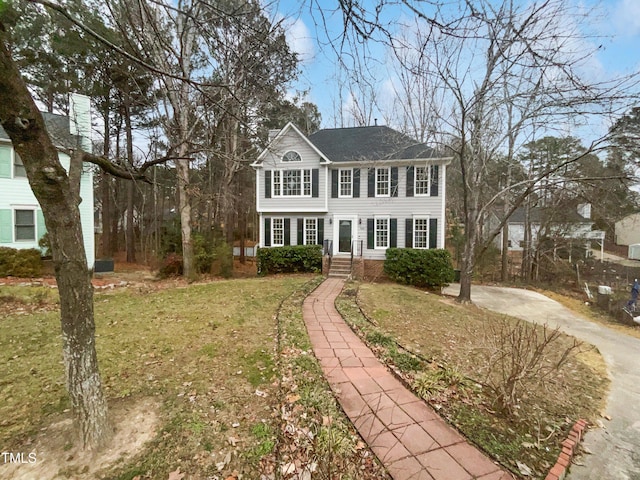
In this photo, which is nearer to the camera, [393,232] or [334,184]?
[393,232]

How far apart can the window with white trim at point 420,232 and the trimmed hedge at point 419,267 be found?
0.87 m

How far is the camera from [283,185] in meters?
15.2

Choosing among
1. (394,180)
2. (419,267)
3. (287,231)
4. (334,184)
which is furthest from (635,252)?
(287,231)

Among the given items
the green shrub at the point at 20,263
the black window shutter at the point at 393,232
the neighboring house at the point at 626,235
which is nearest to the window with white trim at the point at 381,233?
the black window shutter at the point at 393,232

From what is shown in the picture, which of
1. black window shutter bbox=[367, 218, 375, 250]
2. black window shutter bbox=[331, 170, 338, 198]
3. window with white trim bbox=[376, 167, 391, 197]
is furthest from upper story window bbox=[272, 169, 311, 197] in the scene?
window with white trim bbox=[376, 167, 391, 197]

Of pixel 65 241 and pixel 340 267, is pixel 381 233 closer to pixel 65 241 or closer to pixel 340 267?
pixel 340 267

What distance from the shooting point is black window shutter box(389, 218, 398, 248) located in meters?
14.4

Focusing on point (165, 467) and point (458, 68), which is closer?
point (165, 467)

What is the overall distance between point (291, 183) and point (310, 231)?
2.62m

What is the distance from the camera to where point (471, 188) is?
10828mm

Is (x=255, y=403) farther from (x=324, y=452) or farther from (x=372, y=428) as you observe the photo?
(x=372, y=428)

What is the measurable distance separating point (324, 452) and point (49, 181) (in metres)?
3.02

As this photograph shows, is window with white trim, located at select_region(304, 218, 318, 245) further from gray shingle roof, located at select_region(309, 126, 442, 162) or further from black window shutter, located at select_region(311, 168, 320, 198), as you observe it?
gray shingle roof, located at select_region(309, 126, 442, 162)

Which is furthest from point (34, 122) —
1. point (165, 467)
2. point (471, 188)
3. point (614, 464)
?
point (471, 188)
